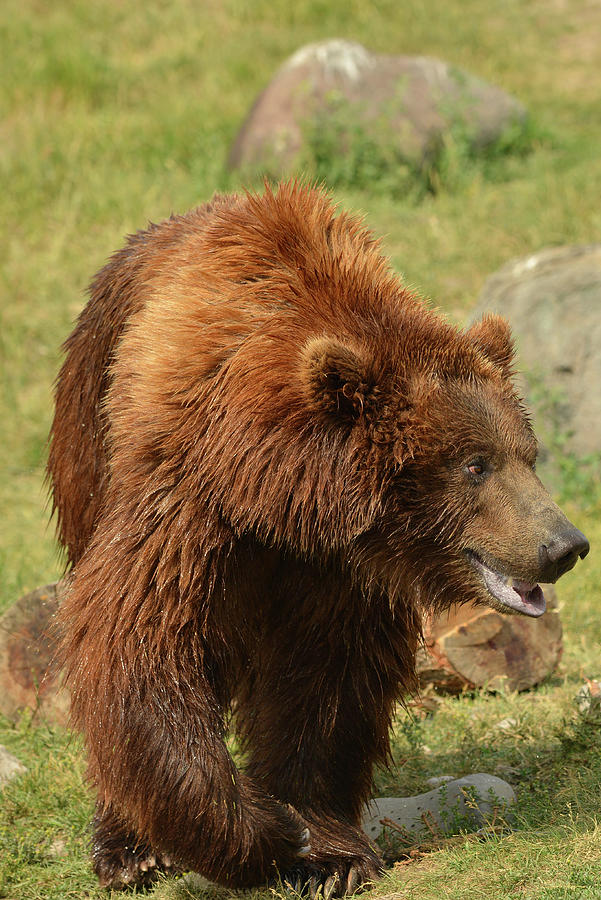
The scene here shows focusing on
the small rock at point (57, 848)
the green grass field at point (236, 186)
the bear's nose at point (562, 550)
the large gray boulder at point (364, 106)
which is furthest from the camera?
the large gray boulder at point (364, 106)

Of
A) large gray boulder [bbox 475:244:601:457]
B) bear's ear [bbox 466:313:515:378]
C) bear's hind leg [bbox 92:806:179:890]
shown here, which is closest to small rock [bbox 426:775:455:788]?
bear's hind leg [bbox 92:806:179:890]

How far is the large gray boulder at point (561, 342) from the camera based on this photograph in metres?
7.82

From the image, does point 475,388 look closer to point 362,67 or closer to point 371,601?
point 371,601

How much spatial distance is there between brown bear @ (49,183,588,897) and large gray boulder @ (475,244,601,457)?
4011 millimetres

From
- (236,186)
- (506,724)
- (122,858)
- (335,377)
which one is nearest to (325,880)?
(122,858)

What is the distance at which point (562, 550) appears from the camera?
332 centimetres

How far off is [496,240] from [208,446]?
7.24m

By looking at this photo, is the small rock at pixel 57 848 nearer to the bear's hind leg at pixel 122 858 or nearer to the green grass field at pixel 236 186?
the green grass field at pixel 236 186

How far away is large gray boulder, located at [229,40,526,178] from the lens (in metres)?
11.1

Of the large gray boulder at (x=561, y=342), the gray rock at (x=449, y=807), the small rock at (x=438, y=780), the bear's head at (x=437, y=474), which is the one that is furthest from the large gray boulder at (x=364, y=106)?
the bear's head at (x=437, y=474)

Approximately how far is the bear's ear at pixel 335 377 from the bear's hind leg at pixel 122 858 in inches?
71.2

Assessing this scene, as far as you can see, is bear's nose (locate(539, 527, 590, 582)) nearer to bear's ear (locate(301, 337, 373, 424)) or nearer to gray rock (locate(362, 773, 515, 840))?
bear's ear (locate(301, 337, 373, 424))

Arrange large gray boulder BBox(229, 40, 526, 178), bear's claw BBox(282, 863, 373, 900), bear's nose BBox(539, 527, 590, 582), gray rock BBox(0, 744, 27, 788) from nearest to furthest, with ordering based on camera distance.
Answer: bear's nose BBox(539, 527, 590, 582)
bear's claw BBox(282, 863, 373, 900)
gray rock BBox(0, 744, 27, 788)
large gray boulder BBox(229, 40, 526, 178)

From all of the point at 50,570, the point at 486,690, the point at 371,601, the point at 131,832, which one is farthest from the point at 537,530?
the point at 50,570
